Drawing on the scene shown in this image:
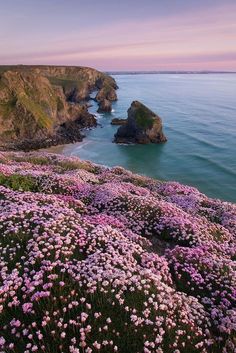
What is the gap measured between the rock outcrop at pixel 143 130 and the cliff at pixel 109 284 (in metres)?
73.5

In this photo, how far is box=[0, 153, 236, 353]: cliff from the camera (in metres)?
6.26

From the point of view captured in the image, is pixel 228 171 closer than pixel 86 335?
No

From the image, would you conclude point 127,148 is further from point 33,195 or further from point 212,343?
point 212,343

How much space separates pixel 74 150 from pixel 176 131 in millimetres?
32968

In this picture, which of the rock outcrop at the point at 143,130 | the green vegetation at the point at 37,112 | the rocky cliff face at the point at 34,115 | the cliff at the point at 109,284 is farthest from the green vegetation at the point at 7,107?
the cliff at the point at 109,284

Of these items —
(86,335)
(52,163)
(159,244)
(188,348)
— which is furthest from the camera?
(52,163)

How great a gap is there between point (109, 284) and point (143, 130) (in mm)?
79914

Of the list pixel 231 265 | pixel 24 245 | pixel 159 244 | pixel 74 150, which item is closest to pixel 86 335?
pixel 24 245

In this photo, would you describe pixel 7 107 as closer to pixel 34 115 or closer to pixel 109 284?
pixel 34 115

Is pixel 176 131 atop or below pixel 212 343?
below

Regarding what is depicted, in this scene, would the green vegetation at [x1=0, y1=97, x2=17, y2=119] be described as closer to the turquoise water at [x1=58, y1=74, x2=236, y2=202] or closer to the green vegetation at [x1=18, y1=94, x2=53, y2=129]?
the green vegetation at [x1=18, y1=94, x2=53, y2=129]

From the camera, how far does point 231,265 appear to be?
9742 millimetres

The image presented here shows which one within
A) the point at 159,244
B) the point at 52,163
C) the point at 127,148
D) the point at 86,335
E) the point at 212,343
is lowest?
the point at 127,148

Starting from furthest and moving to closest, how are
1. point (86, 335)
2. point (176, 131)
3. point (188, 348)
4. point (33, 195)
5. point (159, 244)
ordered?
point (176, 131) < point (33, 195) < point (159, 244) < point (188, 348) < point (86, 335)
